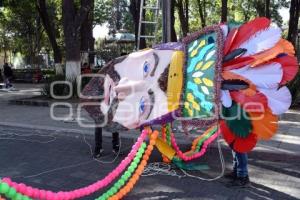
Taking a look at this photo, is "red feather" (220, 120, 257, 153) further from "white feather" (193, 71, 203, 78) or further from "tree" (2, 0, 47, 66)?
"tree" (2, 0, 47, 66)

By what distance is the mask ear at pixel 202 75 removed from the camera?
17.9 feet

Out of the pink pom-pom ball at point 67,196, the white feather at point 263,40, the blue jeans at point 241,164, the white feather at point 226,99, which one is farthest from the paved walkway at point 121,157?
the white feather at point 263,40

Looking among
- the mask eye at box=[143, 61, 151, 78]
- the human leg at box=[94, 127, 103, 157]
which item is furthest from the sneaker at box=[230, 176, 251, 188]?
the human leg at box=[94, 127, 103, 157]

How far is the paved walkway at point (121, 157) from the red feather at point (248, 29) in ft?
6.43

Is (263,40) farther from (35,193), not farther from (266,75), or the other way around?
(35,193)

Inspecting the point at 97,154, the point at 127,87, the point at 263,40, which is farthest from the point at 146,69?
the point at 97,154

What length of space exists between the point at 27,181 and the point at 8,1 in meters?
20.4

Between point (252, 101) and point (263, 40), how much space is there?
0.74 m

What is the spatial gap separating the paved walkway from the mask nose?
4.23ft

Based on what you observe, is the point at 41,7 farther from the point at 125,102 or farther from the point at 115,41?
the point at 125,102

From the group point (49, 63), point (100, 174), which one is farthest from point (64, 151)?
point (49, 63)

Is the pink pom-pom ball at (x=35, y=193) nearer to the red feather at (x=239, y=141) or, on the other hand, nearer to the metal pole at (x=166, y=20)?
the red feather at (x=239, y=141)

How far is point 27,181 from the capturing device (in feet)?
21.1

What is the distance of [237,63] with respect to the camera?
17.6 feet
